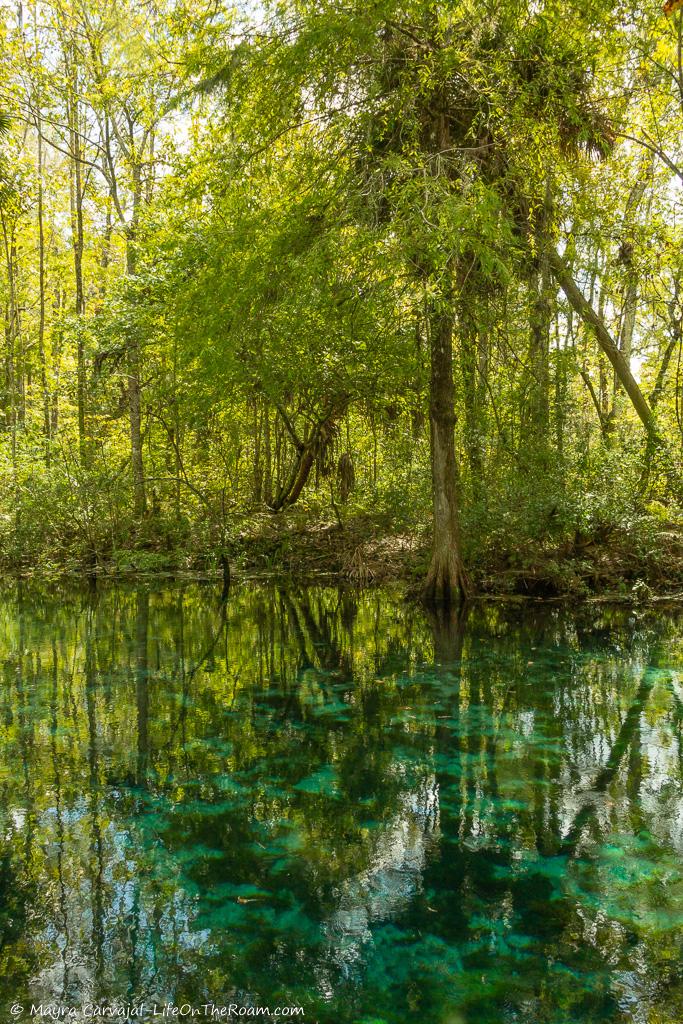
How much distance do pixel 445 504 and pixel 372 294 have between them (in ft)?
12.0

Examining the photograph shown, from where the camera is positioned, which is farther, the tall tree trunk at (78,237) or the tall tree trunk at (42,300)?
the tall tree trunk at (42,300)

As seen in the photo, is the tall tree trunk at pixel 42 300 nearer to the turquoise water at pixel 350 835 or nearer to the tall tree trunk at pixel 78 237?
the tall tree trunk at pixel 78 237

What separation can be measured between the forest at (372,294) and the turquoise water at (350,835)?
4731 millimetres

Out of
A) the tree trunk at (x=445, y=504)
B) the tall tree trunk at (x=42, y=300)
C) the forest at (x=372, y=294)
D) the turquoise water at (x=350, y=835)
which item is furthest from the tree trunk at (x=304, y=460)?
the turquoise water at (x=350, y=835)

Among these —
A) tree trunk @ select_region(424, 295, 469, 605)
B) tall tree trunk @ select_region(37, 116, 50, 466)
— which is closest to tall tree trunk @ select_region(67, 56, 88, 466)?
tall tree trunk @ select_region(37, 116, 50, 466)

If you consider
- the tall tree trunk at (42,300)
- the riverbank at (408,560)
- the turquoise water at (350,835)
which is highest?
the tall tree trunk at (42,300)

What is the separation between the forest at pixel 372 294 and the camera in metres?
10.9

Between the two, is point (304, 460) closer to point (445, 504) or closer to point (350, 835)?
point (445, 504)

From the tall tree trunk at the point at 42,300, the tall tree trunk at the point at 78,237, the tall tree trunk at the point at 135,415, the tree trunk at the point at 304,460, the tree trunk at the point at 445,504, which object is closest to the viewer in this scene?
the tree trunk at the point at 445,504

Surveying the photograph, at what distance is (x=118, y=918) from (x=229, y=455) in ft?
45.6

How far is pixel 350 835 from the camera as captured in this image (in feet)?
15.3

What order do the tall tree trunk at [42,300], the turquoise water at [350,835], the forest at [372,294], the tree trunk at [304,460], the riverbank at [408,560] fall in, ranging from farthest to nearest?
1. the tall tree trunk at [42,300]
2. the tree trunk at [304,460]
3. the riverbank at [408,560]
4. the forest at [372,294]
5. the turquoise water at [350,835]

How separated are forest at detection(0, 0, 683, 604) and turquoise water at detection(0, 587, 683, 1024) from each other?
473cm

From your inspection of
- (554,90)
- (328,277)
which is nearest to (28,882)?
(328,277)
